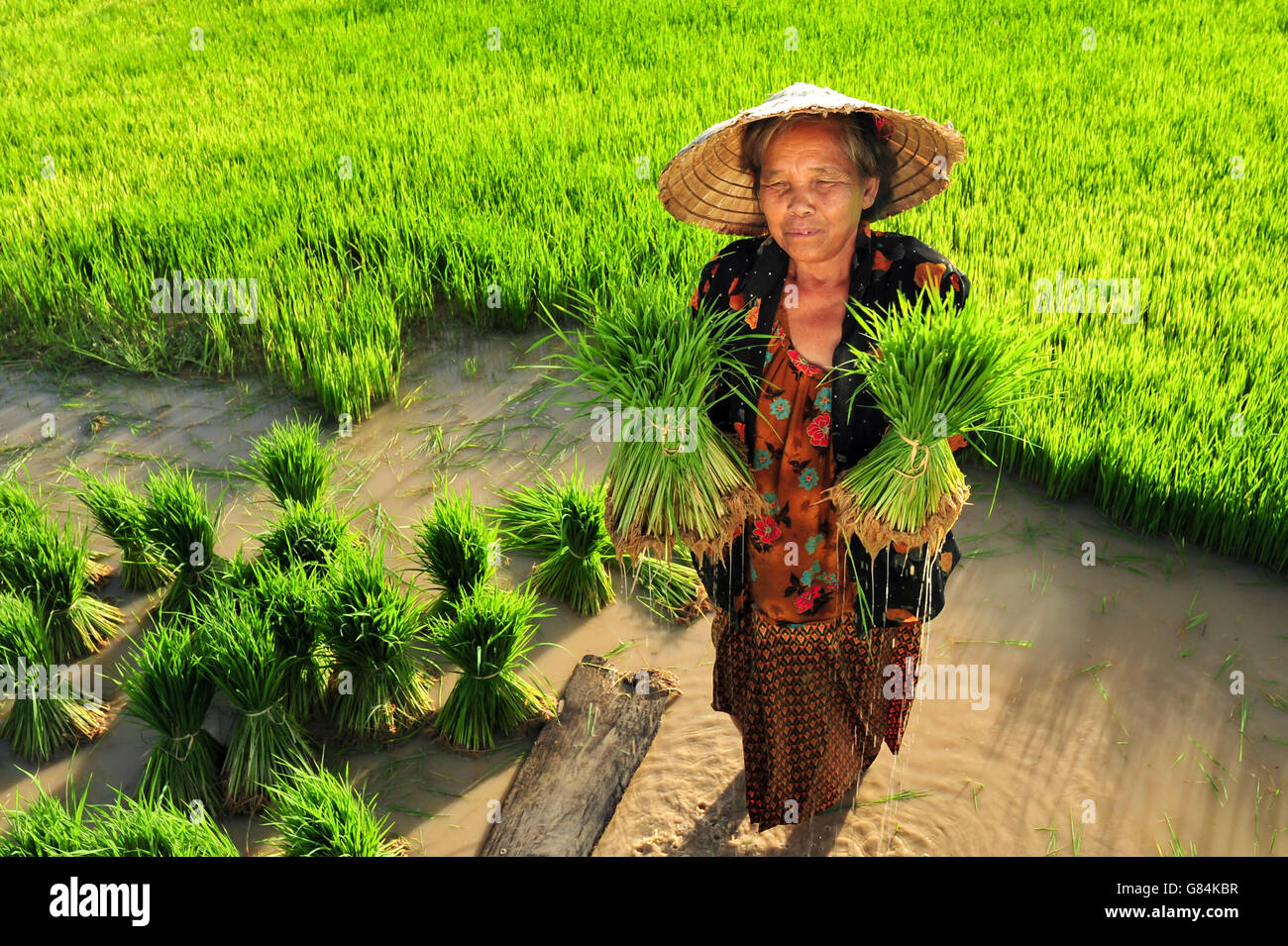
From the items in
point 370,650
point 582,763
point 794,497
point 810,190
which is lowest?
point 582,763

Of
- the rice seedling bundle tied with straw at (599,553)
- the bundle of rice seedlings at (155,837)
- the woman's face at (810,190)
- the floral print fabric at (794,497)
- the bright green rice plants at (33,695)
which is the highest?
the woman's face at (810,190)

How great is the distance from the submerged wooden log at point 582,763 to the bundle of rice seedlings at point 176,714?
843 millimetres

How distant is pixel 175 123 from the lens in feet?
21.6

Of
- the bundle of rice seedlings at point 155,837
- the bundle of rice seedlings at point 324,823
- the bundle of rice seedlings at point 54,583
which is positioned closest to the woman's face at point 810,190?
the bundle of rice seedlings at point 324,823

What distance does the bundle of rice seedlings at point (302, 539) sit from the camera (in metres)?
3.04

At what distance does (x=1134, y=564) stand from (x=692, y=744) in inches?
66.6

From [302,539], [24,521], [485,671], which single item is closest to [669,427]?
[485,671]

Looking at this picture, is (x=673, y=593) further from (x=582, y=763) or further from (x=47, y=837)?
(x=47, y=837)

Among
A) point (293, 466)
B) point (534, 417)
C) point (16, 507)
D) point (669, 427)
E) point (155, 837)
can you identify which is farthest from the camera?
point (534, 417)

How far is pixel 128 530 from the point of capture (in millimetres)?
3258

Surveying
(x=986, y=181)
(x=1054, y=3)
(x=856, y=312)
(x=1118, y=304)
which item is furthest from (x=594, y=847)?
(x=1054, y=3)

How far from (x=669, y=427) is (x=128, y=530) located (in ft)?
A: 7.72

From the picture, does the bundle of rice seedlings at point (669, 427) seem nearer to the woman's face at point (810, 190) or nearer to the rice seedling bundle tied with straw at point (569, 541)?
the woman's face at point (810, 190)

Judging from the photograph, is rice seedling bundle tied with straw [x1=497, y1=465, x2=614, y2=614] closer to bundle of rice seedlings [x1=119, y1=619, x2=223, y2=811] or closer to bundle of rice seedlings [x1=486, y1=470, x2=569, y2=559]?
bundle of rice seedlings [x1=486, y1=470, x2=569, y2=559]
